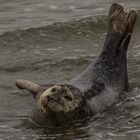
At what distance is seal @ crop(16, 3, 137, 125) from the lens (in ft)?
23.9

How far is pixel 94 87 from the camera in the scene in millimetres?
8195

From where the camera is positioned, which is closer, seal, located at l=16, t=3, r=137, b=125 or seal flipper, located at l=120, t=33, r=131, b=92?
seal, located at l=16, t=3, r=137, b=125

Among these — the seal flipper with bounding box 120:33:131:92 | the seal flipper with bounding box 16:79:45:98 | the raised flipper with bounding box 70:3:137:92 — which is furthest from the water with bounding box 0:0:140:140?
the seal flipper with bounding box 16:79:45:98

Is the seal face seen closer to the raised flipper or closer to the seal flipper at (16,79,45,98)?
the seal flipper at (16,79,45,98)

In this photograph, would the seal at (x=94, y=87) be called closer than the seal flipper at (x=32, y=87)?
Yes

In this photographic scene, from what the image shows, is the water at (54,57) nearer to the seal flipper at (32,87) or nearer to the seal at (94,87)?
the seal at (94,87)

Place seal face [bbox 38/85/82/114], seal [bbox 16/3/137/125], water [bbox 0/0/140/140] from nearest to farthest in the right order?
seal face [bbox 38/85/82/114] → seal [bbox 16/3/137/125] → water [bbox 0/0/140/140]

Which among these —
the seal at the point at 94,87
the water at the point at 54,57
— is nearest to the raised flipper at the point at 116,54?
the seal at the point at 94,87

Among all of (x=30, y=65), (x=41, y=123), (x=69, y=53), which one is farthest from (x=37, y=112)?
(x=69, y=53)

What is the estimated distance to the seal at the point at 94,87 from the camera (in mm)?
7281

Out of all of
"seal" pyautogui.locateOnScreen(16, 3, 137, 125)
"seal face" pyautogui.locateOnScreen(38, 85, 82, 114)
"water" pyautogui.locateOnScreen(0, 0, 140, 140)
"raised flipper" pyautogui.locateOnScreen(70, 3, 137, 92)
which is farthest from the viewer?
"raised flipper" pyautogui.locateOnScreen(70, 3, 137, 92)

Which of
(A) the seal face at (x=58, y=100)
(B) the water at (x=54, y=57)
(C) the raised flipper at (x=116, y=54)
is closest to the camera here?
(A) the seal face at (x=58, y=100)

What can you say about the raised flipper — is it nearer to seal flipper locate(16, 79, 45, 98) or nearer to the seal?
the seal

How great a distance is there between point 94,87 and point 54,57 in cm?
282
